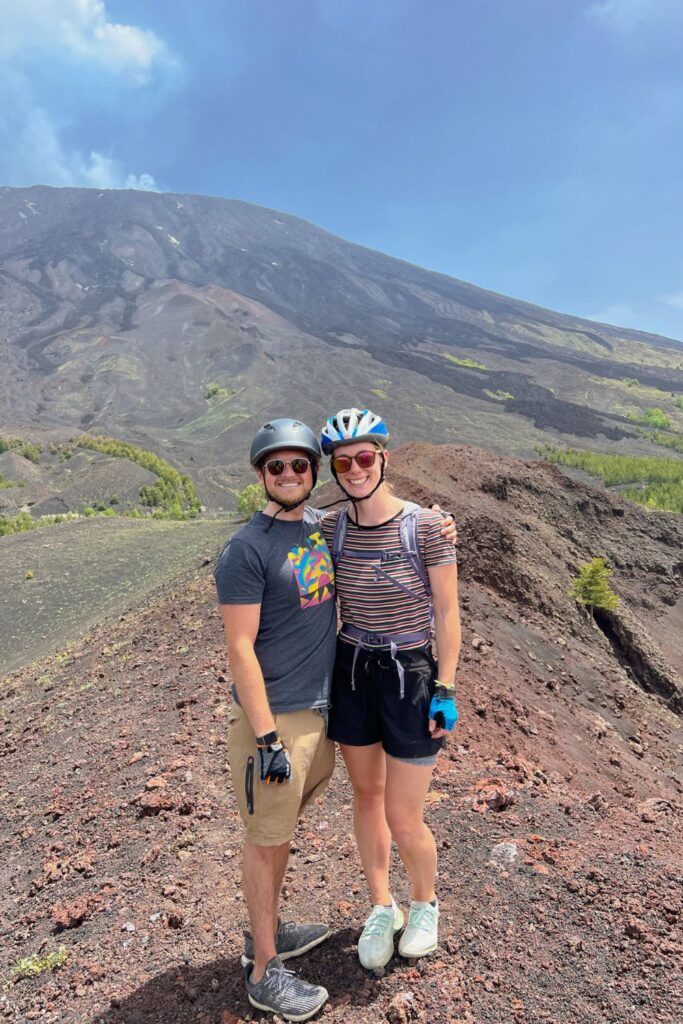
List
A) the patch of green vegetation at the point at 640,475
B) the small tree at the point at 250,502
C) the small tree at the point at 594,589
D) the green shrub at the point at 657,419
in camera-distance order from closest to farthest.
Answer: the small tree at the point at 594,589 → the small tree at the point at 250,502 → the patch of green vegetation at the point at 640,475 → the green shrub at the point at 657,419

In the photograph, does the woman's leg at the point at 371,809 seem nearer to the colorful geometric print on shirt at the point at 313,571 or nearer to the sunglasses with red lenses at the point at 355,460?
the colorful geometric print on shirt at the point at 313,571

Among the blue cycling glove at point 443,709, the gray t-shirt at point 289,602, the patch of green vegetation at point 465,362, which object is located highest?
the patch of green vegetation at point 465,362

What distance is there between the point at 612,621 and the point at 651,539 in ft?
15.6

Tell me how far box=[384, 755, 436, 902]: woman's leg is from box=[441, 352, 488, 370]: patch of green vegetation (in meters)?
87.7

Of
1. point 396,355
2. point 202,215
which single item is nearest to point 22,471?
point 396,355

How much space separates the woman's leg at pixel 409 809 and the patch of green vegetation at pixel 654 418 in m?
73.7

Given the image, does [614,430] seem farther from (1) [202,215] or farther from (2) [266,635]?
(1) [202,215]

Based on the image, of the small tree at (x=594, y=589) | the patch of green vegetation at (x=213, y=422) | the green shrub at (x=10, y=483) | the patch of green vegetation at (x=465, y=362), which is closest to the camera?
the small tree at (x=594, y=589)

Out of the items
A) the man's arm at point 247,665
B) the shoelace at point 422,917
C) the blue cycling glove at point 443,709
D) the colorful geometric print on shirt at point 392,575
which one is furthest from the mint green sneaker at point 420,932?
the colorful geometric print on shirt at point 392,575

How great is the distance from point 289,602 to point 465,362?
308 feet

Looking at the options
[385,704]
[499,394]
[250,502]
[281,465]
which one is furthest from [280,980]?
[499,394]

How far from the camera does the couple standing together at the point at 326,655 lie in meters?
2.56

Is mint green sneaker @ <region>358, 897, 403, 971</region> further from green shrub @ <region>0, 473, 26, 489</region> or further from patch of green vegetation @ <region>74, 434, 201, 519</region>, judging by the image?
green shrub @ <region>0, 473, 26, 489</region>

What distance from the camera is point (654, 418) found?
70.3 meters
